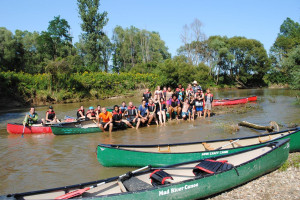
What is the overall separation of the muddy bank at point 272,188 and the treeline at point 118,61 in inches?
466

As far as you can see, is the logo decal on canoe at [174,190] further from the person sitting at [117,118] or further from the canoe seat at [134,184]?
the person sitting at [117,118]

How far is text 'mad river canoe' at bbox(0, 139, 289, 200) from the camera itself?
5.10 meters

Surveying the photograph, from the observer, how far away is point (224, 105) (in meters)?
21.9

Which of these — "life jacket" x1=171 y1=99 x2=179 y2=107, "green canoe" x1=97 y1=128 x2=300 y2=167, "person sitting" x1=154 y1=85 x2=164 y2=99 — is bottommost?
"green canoe" x1=97 y1=128 x2=300 y2=167

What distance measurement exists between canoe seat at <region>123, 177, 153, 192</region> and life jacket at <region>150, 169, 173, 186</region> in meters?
0.16

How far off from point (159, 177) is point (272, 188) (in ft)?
8.91

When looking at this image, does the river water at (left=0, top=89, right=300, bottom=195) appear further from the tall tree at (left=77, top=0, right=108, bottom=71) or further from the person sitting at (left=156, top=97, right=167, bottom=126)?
the tall tree at (left=77, top=0, right=108, bottom=71)

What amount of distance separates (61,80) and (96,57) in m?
15.5

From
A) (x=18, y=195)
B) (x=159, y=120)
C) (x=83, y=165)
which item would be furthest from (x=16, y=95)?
(x=18, y=195)

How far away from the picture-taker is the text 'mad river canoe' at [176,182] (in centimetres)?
510

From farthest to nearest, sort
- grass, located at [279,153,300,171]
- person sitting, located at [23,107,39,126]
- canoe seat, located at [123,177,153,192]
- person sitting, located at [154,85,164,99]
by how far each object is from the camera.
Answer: person sitting, located at [154,85,164,99]
person sitting, located at [23,107,39,126]
grass, located at [279,153,300,171]
canoe seat, located at [123,177,153,192]

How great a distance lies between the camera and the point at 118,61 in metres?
63.4

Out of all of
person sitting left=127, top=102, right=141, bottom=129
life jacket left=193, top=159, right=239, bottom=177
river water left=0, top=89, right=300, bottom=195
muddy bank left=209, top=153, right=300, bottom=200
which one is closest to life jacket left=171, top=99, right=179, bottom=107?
river water left=0, top=89, right=300, bottom=195

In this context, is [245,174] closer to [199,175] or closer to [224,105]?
[199,175]
